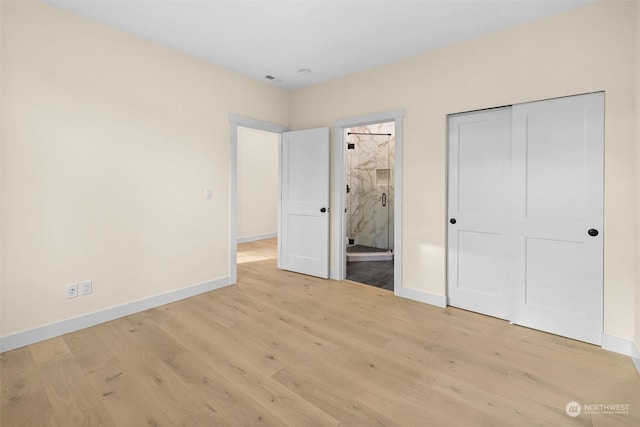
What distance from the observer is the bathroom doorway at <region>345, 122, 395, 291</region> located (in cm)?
608

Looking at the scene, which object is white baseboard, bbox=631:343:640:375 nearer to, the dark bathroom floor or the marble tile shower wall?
the dark bathroom floor

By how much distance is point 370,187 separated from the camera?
6.29 m

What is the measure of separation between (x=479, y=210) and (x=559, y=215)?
2.03 feet

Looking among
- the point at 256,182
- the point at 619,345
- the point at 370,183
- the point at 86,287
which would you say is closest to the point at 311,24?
the point at 86,287

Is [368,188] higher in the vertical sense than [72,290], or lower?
higher

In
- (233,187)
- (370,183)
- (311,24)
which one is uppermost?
(311,24)

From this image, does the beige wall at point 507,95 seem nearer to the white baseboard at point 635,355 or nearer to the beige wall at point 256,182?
the white baseboard at point 635,355

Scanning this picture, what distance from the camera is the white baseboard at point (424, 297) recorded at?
10.2 feet

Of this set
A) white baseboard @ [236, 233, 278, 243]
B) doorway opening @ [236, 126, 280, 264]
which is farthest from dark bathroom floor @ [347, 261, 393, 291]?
white baseboard @ [236, 233, 278, 243]

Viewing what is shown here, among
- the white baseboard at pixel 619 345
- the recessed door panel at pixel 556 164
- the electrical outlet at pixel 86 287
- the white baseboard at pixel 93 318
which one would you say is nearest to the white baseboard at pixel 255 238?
the white baseboard at pixel 93 318

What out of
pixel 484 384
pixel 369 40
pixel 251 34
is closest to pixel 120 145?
pixel 251 34

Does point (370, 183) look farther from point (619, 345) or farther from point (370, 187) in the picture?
point (619, 345)

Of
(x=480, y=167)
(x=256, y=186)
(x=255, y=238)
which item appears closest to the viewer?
(x=480, y=167)

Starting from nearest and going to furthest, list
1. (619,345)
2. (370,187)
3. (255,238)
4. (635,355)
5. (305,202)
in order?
(635,355), (619,345), (305,202), (370,187), (255,238)
